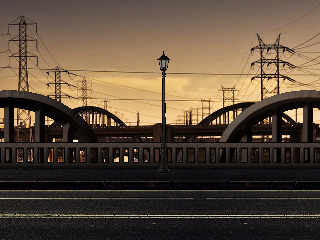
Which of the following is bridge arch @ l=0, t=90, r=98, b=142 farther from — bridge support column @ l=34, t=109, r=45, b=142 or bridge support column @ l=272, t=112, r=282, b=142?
bridge support column @ l=272, t=112, r=282, b=142

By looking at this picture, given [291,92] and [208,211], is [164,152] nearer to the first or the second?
[208,211]

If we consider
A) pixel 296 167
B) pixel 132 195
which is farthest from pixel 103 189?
pixel 296 167

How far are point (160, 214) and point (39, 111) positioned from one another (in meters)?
21.0

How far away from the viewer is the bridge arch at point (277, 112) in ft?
87.2

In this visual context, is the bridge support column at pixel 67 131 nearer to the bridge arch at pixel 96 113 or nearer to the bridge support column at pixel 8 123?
the bridge support column at pixel 8 123

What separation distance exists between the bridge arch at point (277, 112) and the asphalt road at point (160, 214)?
14.3 metres

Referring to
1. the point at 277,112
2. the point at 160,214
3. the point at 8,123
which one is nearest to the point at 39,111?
the point at 8,123

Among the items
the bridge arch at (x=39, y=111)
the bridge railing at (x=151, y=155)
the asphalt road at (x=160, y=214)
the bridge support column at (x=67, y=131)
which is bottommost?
the asphalt road at (x=160, y=214)

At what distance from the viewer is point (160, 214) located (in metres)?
9.50

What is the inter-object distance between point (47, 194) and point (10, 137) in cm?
1621

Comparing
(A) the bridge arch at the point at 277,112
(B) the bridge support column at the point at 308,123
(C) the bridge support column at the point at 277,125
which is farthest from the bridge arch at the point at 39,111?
(B) the bridge support column at the point at 308,123

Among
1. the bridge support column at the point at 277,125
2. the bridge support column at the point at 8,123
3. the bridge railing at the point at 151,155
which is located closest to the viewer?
the bridge railing at the point at 151,155

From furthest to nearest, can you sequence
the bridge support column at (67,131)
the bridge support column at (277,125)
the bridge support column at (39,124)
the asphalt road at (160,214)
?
1. the bridge support column at (67,131)
2. the bridge support column at (277,125)
3. the bridge support column at (39,124)
4. the asphalt road at (160,214)

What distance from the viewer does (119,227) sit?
8.20m
